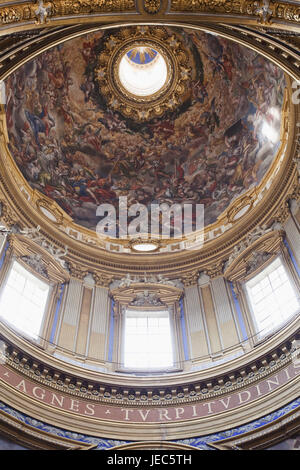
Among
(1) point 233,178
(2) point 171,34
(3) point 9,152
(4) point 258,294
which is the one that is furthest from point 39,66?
(4) point 258,294

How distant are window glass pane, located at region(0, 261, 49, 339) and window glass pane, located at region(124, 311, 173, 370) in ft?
9.85

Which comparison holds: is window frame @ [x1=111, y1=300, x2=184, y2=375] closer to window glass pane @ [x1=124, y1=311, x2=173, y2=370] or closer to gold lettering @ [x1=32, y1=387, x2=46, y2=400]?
window glass pane @ [x1=124, y1=311, x2=173, y2=370]

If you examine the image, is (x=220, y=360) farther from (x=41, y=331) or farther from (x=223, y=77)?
(x=223, y=77)

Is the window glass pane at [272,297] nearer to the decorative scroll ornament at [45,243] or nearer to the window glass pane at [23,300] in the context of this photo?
the decorative scroll ornament at [45,243]

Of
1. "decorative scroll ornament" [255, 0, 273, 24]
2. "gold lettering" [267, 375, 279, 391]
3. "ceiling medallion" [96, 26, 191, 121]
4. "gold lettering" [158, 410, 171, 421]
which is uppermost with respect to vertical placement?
"ceiling medallion" [96, 26, 191, 121]

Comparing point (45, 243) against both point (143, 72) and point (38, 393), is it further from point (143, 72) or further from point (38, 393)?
point (143, 72)

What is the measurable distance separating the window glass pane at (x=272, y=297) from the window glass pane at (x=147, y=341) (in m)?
3.06

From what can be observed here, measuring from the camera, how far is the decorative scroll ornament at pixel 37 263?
55.6 ft

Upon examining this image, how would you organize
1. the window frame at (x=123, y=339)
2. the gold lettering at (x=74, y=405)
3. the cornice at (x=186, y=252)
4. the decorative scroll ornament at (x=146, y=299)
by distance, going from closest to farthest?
the gold lettering at (x=74, y=405)
the window frame at (x=123, y=339)
the cornice at (x=186, y=252)
the decorative scroll ornament at (x=146, y=299)

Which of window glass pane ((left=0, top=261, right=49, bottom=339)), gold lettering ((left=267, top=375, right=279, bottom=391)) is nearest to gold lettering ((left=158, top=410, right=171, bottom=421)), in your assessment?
gold lettering ((left=267, top=375, right=279, bottom=391))

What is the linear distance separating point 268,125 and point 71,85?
8.89m

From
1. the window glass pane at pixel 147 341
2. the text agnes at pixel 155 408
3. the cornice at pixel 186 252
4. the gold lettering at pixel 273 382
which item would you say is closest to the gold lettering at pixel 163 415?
the text agnes at pixel 155 408

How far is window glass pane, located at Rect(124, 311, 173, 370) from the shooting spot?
15922 mm

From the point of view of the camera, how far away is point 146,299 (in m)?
18.2
